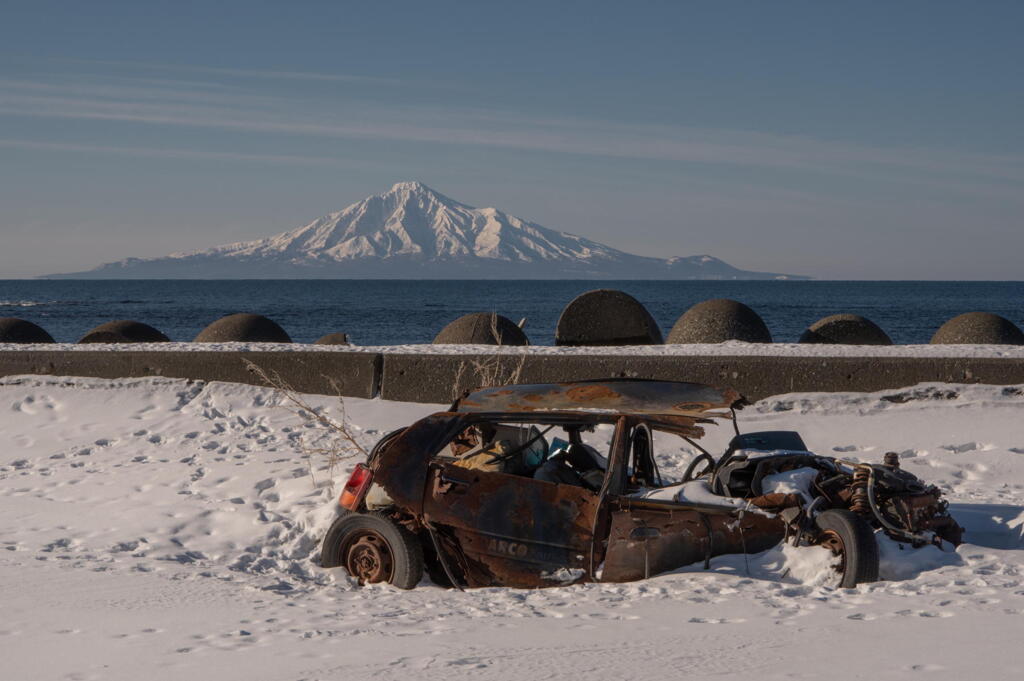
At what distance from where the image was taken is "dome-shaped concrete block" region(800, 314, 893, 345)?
2080cm

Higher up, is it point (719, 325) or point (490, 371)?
point (719, 325)

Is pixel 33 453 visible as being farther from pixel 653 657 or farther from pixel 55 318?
pixel 55 318

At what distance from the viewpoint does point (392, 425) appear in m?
10.8

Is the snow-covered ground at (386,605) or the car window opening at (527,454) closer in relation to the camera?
the snow-covered ground at (386,605)

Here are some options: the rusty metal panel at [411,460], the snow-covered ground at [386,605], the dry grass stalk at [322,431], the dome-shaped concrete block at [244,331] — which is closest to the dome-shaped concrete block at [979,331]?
the snow-covered ground at [386,605]

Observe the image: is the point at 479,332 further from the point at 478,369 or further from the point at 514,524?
the point at 514,524

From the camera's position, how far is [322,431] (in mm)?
10539

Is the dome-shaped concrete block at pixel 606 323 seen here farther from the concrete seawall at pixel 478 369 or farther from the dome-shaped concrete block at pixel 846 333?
the concrete seawall at pixel 478 369

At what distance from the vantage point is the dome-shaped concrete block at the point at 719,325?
63.8ft

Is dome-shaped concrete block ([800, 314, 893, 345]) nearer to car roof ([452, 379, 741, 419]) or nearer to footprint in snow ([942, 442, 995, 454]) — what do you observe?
footprint in snow ([942, 442, 995, 454])

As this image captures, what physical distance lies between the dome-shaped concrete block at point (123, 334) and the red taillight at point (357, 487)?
1452 cm

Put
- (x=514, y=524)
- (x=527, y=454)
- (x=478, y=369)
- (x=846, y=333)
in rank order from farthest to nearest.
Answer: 1. (x=846, y=333)
2. (x=478, y=369)
3. (x=527, y=454)
4. (x=514, y=524)

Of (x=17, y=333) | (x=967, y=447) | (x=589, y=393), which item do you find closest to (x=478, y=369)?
(x=967, y=447)

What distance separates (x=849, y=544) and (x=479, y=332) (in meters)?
13.2
